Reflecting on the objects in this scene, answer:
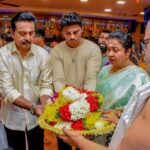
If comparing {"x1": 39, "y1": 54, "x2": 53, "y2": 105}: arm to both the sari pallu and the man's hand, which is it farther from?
the sari pallu

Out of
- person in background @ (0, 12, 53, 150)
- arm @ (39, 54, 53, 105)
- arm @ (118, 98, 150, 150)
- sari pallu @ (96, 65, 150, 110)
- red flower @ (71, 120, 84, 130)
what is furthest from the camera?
arm @ (39, 54, 53, 105)

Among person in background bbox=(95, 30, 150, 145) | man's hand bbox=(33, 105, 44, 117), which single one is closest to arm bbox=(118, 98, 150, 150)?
person in background bbox=(95, 30, 150, 145)

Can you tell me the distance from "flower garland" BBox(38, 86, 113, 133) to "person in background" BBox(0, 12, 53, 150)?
0.42 m

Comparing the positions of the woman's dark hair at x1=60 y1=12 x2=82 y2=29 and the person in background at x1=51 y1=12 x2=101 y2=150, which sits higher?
the woman's dark hair at x1=60 y1=12 x2=82 y2=29

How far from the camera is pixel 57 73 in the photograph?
2609mm

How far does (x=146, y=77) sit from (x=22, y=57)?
0.94 m

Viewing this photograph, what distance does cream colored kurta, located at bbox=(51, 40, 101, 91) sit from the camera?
2.61 metres

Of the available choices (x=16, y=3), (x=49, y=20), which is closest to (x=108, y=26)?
(x=49, y=20)

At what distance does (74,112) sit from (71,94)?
119mm

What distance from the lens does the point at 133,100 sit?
1.15m

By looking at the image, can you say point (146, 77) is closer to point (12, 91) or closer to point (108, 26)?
point (12, 91)

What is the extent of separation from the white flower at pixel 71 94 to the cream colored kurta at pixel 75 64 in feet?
2.17

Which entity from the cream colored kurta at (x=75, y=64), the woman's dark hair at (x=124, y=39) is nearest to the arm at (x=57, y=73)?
the cream colored kurta at (x=75, y=64)

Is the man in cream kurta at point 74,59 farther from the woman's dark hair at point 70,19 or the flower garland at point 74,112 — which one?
the flower garland at point 74,112
